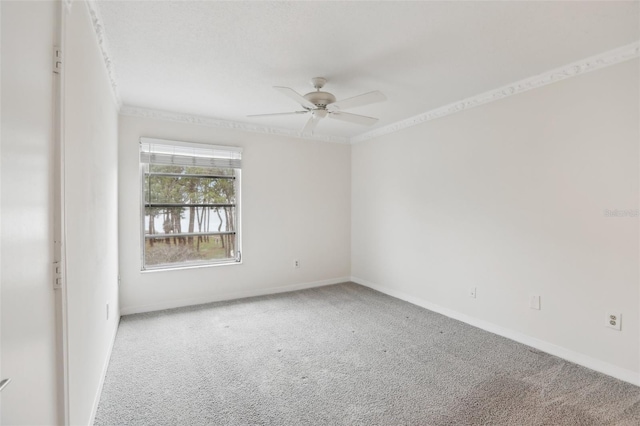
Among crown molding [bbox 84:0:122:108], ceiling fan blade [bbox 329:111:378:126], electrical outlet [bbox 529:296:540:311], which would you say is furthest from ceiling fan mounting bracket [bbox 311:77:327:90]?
electrical outlet [bbox 529:296:540:311]

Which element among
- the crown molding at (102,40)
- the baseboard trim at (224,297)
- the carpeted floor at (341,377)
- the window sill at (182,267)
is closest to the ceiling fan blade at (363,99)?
the crown molding at (102,40)

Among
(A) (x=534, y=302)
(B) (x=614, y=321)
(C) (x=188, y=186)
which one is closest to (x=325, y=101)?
(C) (x=188, y=186)

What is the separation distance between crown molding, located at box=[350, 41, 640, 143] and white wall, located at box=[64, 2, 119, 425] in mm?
3293

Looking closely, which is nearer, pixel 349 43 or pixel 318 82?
pixel 349 43

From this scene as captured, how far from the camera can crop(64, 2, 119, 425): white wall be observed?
1.44 meters

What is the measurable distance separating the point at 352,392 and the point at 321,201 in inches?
125

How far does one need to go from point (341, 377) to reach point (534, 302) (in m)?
1.90

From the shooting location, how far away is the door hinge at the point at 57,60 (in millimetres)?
1253

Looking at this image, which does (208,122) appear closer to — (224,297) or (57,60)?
(224,297)

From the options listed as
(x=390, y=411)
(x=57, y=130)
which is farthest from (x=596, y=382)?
(x=57, y=130)

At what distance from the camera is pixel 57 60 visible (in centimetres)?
127

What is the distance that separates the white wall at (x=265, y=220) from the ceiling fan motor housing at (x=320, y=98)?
6.00 feet

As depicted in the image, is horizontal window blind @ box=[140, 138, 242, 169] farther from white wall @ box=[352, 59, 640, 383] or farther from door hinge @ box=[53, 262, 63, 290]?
door hinge @ box=[53, 262, 63, 290]

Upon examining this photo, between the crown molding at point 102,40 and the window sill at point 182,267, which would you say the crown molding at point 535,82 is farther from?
the crown molding at point 102,40
